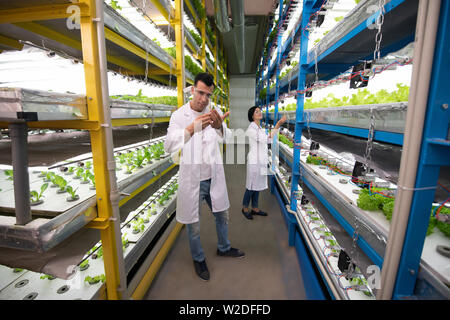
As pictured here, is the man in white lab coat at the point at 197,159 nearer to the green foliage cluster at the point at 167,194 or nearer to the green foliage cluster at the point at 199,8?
the green foliage cluster at the point at 167,194

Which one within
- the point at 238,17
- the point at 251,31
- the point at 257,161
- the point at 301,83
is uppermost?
the point at 251,31

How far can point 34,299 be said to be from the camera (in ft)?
4.42

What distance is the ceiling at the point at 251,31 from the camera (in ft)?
17.0

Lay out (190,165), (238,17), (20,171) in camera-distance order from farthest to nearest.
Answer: (238,17), (190,165), (20,171)

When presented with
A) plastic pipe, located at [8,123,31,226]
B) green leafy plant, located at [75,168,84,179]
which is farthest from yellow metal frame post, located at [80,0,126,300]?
green leafy plant, located at [75,168,84,179]

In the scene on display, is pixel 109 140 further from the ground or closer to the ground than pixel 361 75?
closer to the ground

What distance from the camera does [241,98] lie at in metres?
11.8

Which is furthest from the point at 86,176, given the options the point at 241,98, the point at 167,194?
→ the point at 241,98

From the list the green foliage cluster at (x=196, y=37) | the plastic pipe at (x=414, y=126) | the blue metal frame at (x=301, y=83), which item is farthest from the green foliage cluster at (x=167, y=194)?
the green foliage cluster at (x=196, y=37)

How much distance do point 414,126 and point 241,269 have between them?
6.76 ft

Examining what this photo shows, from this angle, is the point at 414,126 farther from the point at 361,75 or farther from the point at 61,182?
the point at 61,182

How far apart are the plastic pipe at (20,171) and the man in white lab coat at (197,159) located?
1003 mm

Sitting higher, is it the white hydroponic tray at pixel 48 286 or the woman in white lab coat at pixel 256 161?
the woman in white lab coat at pixel 256 161

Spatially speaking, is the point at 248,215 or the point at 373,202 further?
the point at 248,215
